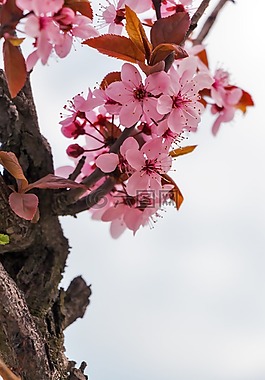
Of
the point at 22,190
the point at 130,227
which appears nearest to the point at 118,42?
the point at 22,190

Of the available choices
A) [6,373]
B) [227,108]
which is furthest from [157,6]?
[6,373]

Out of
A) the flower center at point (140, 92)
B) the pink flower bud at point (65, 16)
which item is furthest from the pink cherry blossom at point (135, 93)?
the pink flower bud at point (65, 16)

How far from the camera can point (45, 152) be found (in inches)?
40.2

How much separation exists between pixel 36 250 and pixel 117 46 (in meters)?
0.36

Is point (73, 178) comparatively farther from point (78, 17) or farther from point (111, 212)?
point (78, 17)

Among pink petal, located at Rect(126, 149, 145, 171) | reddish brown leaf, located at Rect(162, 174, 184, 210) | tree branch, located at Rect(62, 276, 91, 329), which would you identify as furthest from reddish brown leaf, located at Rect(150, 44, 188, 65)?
tree branch, located at Rect(62, 276, 91, 329)

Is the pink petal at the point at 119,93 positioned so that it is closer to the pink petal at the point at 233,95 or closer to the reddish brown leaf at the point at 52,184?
the reddish brown leaf at the point at 52,184

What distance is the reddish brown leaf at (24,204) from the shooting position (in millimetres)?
838

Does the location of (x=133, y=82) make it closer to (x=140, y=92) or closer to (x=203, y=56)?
(x=140, y=92)

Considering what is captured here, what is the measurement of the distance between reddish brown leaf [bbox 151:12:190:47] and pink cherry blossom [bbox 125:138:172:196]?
12cm

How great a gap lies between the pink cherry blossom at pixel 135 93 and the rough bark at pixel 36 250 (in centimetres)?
19

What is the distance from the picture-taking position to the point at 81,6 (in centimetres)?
74

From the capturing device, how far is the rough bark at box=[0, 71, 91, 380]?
927 mm

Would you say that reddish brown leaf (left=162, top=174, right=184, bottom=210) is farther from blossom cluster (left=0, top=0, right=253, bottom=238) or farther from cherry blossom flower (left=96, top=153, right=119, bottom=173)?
cherry blossom flower (left=96, top=153, right=119, bottom=173)
